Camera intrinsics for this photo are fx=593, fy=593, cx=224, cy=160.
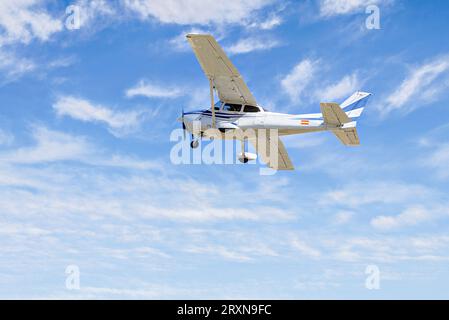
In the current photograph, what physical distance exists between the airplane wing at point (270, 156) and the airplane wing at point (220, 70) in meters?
2.27

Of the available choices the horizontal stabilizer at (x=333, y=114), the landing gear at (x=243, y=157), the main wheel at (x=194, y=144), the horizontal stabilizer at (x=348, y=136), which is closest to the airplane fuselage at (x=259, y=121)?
the horizontal stabilizer at (x=333, y=114)

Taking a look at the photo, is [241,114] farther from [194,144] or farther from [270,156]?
[270,156]

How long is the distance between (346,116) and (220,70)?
18.0 ft

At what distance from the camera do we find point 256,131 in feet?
83.7

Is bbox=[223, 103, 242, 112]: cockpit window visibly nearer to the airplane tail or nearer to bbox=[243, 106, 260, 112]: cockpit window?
bbox=[243, 106, 260, 112]: cockpit window

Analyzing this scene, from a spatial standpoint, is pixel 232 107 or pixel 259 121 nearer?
pixel 259 121

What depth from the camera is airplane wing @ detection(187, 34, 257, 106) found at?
23.1 metres

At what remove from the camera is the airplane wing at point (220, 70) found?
23.1 meters

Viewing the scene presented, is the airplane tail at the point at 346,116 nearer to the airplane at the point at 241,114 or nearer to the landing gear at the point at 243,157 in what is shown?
the airplane at the point at 241,114

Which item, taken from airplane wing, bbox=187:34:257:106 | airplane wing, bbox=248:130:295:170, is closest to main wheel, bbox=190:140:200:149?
airplane wing, bbox=187:34:257:106

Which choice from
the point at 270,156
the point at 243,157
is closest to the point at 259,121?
the point at 243,157

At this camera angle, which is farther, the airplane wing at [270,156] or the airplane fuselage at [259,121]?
the airplane wing at [270,156]

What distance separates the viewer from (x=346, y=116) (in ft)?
76.2
